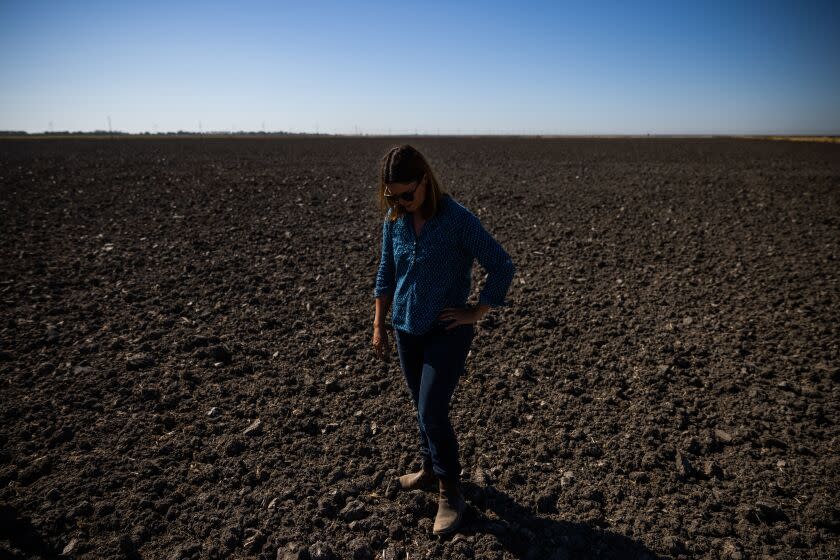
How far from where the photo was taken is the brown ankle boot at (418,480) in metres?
3.45

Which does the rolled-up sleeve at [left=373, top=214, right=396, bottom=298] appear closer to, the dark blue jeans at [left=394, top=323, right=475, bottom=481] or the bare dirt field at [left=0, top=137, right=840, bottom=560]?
the dark blue jeans at [left=394, top=323, right=475, bottom=481]

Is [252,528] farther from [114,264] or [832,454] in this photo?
[114,264]

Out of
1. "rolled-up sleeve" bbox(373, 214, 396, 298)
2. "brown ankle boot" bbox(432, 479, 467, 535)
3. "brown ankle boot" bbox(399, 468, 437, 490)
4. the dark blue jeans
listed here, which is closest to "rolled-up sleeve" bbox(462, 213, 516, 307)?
the dark blue jeans

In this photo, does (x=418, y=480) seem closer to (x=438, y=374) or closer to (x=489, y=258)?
(x=438, y=374)

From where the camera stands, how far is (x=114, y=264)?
842 centimetres

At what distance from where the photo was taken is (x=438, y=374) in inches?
106

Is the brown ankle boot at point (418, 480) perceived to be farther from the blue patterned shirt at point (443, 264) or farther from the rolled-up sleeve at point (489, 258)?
the rolled-up sleeve at point (489, 258)

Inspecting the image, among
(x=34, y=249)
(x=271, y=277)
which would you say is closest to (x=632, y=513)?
(x=271, y=277)

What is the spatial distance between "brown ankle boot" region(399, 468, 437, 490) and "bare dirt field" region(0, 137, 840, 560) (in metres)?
0.12

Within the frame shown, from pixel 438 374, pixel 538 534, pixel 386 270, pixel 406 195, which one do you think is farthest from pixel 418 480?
pixel 406 195

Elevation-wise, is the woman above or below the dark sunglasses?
below

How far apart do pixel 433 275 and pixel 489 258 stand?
0.31m

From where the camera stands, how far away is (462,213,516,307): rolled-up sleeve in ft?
8.40

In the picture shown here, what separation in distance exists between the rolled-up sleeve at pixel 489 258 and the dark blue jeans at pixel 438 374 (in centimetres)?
23
